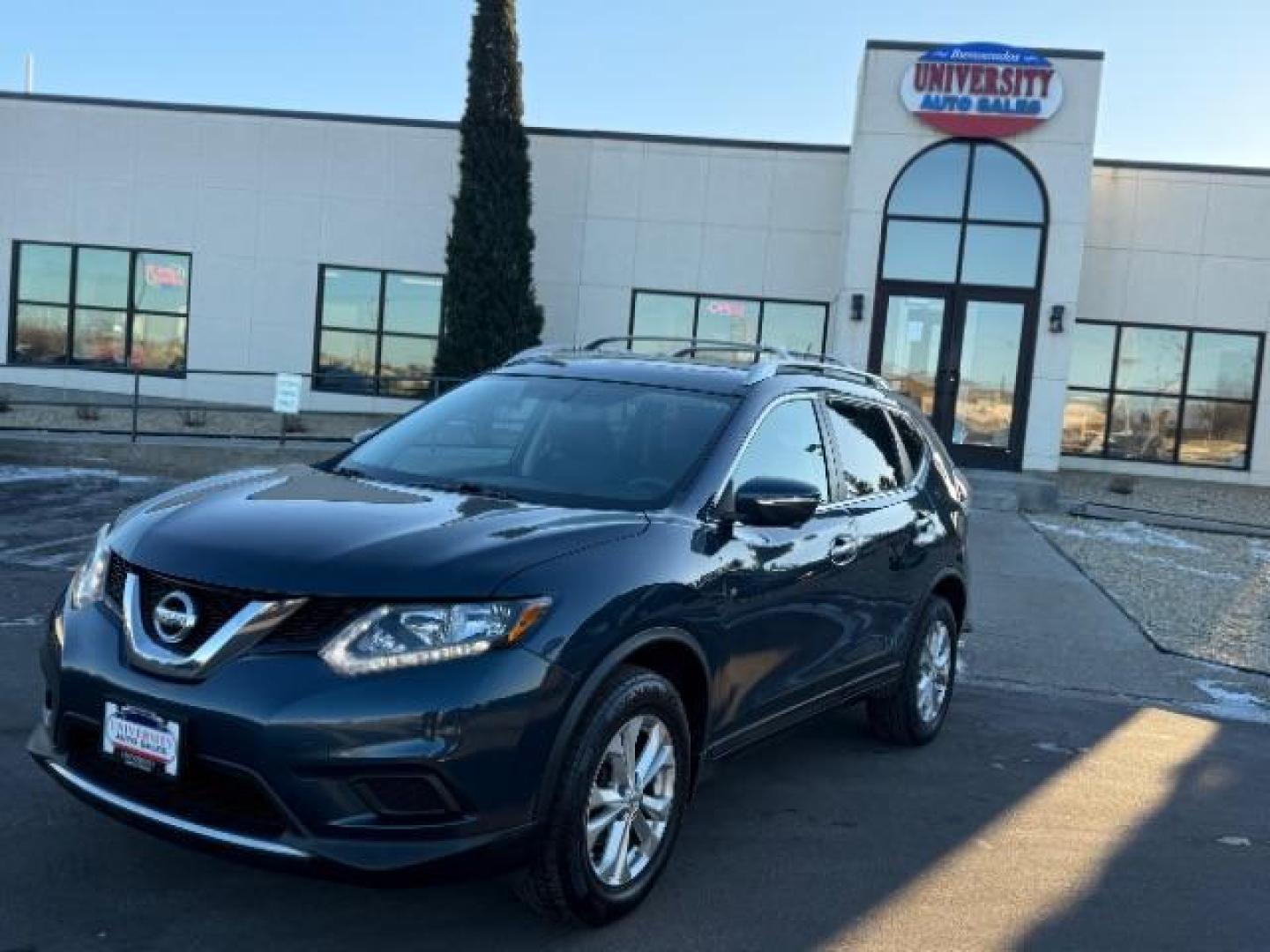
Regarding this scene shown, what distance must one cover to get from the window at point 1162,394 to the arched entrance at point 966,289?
3117 millimetres

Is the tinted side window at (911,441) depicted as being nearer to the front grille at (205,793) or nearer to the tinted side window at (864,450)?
the tinted side window at (864,450)

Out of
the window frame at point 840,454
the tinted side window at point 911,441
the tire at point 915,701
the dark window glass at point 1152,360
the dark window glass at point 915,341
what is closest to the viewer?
the window frame at point 840,454

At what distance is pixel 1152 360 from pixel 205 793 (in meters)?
20.1

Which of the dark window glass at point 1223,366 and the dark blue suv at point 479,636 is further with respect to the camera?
the dark window glass at point 1223,366

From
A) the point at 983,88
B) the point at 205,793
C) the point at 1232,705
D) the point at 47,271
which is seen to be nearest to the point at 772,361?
the point at 205,793

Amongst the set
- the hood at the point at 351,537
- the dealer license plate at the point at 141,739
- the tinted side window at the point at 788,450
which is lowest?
the dealer license plate at the point at 141,739

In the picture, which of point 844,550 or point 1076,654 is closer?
point 844,550

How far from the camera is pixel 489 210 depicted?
19281 millimetres

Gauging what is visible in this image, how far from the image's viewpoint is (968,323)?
18.2 meters

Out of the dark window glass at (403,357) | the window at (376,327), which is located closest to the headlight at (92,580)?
the window at (376,327)

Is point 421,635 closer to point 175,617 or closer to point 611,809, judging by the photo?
point 175,617

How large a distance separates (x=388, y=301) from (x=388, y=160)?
7.80 ft

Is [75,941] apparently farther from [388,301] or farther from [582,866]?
[388,301]

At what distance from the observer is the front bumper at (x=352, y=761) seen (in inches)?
125
